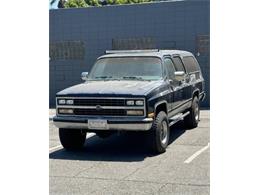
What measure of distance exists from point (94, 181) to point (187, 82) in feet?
15.4

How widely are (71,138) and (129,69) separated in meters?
1.88

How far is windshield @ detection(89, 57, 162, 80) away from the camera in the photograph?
891 cm

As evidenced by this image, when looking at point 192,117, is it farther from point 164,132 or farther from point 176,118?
point 164,132

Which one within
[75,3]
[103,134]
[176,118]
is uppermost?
[75,3]

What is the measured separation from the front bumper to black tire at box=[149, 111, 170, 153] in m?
0.20

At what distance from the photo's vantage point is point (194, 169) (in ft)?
A: 22.6

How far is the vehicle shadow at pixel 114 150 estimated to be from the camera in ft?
26.2

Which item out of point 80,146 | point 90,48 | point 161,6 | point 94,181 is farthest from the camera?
point 90,48

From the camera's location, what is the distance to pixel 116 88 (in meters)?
8.09

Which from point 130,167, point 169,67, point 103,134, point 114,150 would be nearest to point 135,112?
point 130,167

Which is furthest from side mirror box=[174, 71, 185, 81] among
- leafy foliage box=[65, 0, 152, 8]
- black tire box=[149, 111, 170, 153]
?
leafy foliage box=[65, 0, 152, 8]

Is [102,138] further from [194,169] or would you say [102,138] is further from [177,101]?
[194,169]

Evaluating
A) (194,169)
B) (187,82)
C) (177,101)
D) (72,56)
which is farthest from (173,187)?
(72,56)

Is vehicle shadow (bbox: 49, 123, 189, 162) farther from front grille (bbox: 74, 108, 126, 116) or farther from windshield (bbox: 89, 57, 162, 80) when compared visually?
windshield (bbox: 89, 57, 162, 80)
